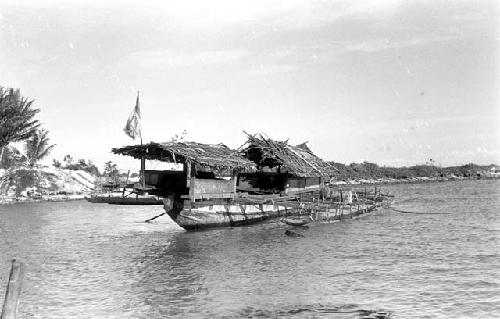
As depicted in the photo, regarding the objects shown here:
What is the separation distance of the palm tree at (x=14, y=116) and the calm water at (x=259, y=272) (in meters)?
14.3

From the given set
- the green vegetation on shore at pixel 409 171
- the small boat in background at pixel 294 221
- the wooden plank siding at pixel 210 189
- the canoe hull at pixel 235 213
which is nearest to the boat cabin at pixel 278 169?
the canoe hull at pixel 235 213

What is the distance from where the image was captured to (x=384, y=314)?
28.4 feet

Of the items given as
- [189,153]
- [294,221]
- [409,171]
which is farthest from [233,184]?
[409,171]

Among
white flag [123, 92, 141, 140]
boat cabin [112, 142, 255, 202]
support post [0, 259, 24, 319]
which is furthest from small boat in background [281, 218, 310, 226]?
support post [0, 259, 24, 319]

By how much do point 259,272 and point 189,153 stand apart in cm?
724

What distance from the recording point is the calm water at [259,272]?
31.4 feet

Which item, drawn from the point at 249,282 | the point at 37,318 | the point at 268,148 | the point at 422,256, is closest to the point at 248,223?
the point at 268,148

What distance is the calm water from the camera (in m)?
9.57

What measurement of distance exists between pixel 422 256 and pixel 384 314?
270 inches

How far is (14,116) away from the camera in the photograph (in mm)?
34750

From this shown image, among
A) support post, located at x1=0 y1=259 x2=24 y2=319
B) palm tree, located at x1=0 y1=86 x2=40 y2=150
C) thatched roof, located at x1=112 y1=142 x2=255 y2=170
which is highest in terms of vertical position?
palm tree, located at x1=0 y1=86 x2=40 y2=150

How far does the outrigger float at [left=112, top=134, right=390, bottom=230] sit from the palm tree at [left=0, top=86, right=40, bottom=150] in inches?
704

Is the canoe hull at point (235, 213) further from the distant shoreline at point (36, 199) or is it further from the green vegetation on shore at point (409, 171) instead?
the green vegetation on shore at point (409, 171)

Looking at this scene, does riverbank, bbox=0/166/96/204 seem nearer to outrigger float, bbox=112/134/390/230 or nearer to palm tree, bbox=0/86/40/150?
palm tree, bbox=0/86/40/150
